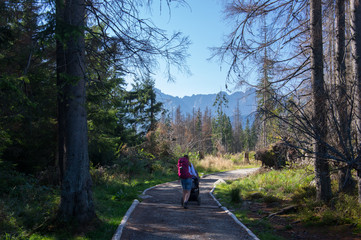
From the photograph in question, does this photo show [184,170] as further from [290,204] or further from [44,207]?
[44,207]

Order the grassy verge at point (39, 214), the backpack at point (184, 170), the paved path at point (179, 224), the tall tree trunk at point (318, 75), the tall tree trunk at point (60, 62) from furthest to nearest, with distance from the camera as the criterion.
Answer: the backpack at point (184, 170) → the tall tree trunk at point (318, 75) → the paved path at point (179, 224) → the grassy verge at point (39, 214) → the tall tree trunk at point (60, 62)

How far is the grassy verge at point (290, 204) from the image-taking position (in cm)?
655

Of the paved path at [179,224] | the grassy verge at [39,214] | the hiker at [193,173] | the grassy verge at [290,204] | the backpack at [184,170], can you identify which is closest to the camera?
the grassy verge at [39,214]

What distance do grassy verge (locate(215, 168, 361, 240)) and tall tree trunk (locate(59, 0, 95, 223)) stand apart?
13.7ft

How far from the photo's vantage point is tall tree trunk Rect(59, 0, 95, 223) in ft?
19.7

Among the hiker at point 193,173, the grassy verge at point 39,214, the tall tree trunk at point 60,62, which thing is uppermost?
the tall tree trunk at point 60,62

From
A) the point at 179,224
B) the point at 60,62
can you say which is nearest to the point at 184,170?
the point at 179,224

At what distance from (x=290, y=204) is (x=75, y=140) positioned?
6.97m

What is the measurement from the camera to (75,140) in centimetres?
611

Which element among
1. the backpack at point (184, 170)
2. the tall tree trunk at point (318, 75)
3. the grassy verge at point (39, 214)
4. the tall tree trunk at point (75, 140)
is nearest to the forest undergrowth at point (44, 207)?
the grassy verge at point (39, 214)

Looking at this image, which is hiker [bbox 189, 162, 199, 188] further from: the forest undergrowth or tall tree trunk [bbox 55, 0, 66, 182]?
tall tree trunk [bbox 55, 0, 66, 182]

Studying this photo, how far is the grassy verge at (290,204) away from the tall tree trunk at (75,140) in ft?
13.7

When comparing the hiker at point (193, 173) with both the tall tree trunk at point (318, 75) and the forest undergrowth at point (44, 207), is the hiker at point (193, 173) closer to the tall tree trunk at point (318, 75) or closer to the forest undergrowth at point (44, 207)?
the forest undergrowth at point (44, 207)

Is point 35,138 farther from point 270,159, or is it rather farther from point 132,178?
point 270,159
